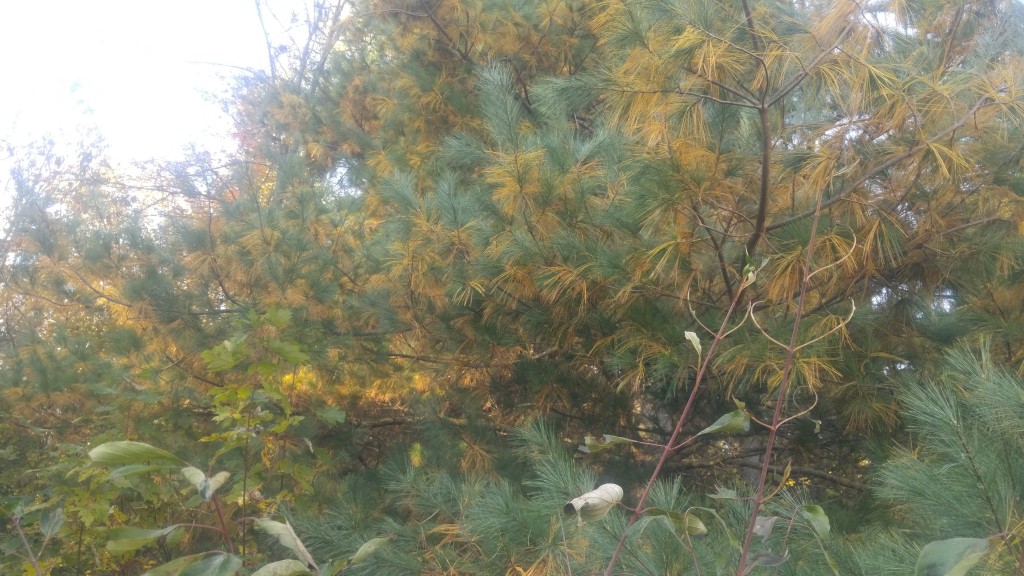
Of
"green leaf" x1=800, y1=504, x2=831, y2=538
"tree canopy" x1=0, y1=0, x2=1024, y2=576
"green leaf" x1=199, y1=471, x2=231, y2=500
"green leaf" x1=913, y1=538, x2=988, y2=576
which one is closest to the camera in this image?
"green leaf" x1=913, y1=538, x2=988, y2=576

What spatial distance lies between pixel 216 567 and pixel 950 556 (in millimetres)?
991

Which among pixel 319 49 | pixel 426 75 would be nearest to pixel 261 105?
pixel 319 49

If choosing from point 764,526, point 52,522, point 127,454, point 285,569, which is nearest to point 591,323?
point 764,526

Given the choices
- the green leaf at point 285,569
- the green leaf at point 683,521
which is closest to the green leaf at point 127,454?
the green leaf at point 285,569

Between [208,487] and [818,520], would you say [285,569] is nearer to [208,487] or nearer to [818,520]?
[208,487]

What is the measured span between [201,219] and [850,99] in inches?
125

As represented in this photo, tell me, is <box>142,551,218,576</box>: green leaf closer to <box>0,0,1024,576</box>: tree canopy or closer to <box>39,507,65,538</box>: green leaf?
<box>0,0,1024,576</box>: tree canopy

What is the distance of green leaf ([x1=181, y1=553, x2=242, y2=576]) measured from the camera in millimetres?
1091

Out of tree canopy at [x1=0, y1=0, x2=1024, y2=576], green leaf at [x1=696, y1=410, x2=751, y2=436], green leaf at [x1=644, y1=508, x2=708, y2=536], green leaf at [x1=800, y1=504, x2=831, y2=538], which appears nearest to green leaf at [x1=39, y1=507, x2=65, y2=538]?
tree canopy at [x1=0, y1=0, x2=1024, y2=576]

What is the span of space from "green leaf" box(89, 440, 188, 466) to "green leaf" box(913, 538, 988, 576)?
1009 millimetres

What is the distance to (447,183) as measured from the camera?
11.1ft

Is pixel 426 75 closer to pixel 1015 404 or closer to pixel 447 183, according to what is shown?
pixel 447 183

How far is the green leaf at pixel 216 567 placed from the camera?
1091 mm

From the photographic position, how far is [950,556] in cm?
99
